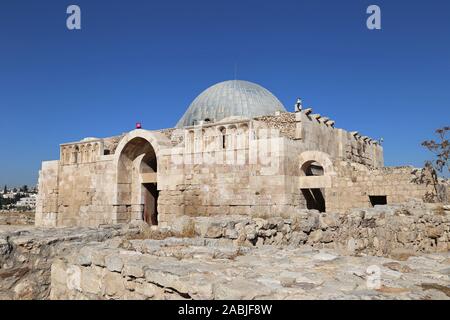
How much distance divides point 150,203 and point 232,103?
21.9 ft

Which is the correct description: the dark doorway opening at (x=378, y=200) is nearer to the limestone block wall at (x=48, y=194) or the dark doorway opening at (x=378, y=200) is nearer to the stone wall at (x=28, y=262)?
the stone wall at (x=28, y=262)

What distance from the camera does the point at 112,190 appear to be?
15.4 m

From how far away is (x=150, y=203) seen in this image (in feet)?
53.4

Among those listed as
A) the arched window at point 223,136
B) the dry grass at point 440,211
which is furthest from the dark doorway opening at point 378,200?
the arched window at point 223,136

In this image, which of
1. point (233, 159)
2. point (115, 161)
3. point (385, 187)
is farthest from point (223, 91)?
point (385, 187)

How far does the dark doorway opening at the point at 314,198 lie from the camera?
40.9 ft

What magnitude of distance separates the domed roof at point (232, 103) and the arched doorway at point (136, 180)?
4132mm

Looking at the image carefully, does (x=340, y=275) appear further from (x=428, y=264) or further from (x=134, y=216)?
(x=134, y=216)

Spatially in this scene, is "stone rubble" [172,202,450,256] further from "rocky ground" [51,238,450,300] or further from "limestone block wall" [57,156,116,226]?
"limestone block wall" [57,156,116,226]

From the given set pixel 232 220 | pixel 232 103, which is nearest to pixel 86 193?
pixel 232 103

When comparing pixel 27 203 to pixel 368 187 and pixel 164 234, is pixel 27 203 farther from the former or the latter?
pixel 164 234

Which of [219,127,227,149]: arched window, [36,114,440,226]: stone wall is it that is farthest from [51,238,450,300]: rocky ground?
[219,127,227,149]: arched window

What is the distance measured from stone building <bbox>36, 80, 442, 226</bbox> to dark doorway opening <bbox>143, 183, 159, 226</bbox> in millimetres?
43
